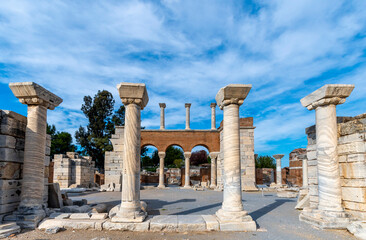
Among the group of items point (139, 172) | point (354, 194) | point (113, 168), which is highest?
point (139, 172)

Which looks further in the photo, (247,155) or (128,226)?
(247,155)

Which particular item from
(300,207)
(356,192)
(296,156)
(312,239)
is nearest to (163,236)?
(312,239)

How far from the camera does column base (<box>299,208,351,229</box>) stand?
21.7 feet

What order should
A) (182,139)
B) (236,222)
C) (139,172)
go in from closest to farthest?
(236,222)
(139,172)
(182,139)

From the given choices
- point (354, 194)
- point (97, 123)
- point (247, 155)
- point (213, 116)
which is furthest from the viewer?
point (97, 123)

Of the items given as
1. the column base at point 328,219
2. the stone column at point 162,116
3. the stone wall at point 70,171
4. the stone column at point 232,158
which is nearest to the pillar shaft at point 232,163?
the stone column at point 232,158

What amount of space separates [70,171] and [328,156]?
20.1 metres

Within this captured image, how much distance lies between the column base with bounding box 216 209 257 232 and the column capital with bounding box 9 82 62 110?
21.1 feet

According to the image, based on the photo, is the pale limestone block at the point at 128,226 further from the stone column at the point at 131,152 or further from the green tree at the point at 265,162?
the green tree at the point at 265,162

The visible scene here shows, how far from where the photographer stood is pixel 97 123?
132ft

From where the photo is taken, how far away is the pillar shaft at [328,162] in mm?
7047

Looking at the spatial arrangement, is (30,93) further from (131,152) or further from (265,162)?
(265,162)

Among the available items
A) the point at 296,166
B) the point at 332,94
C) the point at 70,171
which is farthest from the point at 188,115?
the point at 332,94

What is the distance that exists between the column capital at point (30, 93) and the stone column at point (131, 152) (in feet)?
8.17
